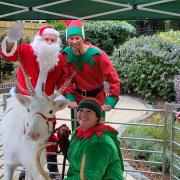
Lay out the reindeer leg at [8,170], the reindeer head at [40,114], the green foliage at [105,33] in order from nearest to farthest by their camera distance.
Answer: the reindeer head at [40,114], the reindeer leg at [8,170], the green foliage at [105,33]

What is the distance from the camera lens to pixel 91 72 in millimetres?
4410

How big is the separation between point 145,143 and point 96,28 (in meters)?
10.5

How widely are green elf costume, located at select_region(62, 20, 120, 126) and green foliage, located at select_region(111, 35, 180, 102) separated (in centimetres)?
677

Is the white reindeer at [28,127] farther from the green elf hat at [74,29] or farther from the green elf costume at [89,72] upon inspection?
the green elf hat at [74,29]

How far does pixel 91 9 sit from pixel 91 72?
0.67 metres

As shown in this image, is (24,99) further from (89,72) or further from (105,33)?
(105,33)

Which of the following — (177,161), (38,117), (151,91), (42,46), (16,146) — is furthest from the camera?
(151,91)

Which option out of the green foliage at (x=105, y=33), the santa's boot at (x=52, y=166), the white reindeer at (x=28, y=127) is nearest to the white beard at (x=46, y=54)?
the white reindeer at (x=28, y=127)

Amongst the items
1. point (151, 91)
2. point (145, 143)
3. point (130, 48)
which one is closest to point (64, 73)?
point (145, 143)

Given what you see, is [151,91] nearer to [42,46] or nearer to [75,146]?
[42,46]

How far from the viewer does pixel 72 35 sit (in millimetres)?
4309

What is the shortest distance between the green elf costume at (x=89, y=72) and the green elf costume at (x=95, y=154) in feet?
3.68

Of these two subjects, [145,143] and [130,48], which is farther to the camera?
[130,48]

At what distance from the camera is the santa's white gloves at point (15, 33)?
3.48 metres
